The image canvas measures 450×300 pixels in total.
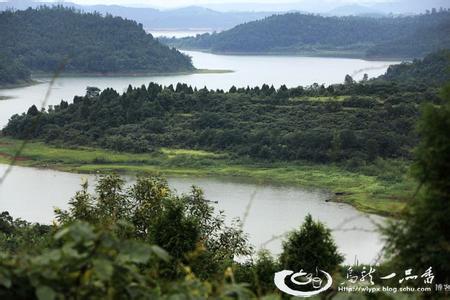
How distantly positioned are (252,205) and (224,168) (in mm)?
5925

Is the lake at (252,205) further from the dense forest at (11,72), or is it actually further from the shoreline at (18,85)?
the dense forest at (11,72)

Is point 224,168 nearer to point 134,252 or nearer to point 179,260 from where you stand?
point 179,260

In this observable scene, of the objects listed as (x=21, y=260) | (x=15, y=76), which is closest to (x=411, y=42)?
(x=15, y=76)

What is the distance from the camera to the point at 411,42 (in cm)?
6219

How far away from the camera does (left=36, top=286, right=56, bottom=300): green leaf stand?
4.39 ft

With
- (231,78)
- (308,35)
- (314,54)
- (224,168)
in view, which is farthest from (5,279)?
(308,35)

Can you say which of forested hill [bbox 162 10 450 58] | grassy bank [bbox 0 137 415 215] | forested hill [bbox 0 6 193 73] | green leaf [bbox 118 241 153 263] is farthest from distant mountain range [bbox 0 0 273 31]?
green leaf [bbox 118 241 153 263]

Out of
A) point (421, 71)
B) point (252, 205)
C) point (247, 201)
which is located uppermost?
point (421, 71)

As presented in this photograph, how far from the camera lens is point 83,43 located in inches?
Result: 2156

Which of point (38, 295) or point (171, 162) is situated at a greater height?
point (38, 295)

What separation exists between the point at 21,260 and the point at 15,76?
4489cm

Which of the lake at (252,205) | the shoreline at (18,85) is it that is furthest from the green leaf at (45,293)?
the shoreline at (18,85)

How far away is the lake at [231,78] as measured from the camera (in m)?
38.5

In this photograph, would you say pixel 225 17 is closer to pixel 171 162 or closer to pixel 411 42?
pixel 411 42
